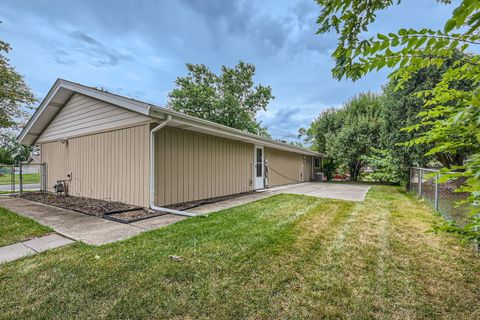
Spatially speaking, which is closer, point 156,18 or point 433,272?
point 433,272

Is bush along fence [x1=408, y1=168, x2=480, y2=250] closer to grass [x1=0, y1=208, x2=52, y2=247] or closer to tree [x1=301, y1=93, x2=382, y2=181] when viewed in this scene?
grass [x1=0, y1=208, x2=52, y2=247]

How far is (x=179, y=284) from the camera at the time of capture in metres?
2.29

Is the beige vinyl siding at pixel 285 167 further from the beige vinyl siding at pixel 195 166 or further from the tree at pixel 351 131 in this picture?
the beige vinyl siding at pixel 195 166

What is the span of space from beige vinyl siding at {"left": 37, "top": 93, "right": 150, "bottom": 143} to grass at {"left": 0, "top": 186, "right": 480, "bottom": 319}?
12.1 ft

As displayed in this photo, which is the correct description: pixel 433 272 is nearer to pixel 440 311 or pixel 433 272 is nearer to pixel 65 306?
pixel 440 311

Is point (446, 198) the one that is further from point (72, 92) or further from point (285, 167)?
point (72, 92)

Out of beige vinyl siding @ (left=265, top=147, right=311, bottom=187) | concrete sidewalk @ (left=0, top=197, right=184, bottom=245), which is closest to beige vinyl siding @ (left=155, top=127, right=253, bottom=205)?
concrete sidewalk @ (left=0, top=197, right=184, bottom=245)

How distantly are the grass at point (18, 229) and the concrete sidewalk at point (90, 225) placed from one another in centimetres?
16

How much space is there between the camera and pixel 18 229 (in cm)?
407

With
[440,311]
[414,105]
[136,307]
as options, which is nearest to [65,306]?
[136,307]

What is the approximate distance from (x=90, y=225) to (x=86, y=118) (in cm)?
454

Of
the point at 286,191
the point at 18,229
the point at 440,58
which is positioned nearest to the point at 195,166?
the point at 18,229

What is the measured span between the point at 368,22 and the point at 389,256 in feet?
9.37

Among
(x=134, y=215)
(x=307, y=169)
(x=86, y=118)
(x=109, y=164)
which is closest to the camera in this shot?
(x=134, y=215)
